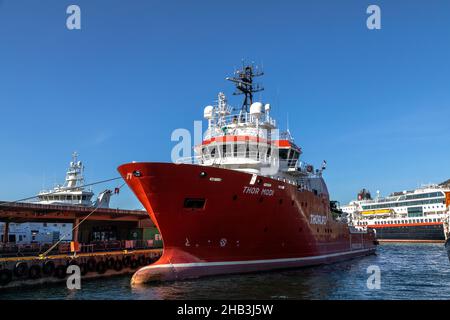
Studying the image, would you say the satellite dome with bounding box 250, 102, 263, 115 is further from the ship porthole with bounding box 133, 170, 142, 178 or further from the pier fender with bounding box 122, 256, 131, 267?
the pier fender with bounding box 122, 256, 131, 267

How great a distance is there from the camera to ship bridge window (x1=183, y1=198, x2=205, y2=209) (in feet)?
64.7

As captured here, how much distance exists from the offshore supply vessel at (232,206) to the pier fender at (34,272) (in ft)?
20.4

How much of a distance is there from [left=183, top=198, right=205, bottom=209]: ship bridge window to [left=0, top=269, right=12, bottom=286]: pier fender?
9.92 metres

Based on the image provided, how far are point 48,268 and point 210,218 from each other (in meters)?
10.2

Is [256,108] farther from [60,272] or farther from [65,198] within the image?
[65,198]

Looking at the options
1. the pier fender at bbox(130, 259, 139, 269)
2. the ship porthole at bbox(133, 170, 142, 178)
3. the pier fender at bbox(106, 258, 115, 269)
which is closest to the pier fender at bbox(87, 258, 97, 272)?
the pier fender at bbox(106, 258, 115, 269)

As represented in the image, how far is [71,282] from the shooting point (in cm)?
2303

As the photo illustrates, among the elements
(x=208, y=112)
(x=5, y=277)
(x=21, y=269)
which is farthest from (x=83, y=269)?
(x=208, y=112)

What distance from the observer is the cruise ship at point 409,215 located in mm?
76625

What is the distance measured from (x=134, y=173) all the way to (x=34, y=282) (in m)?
8.64

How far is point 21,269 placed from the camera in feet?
68.3
